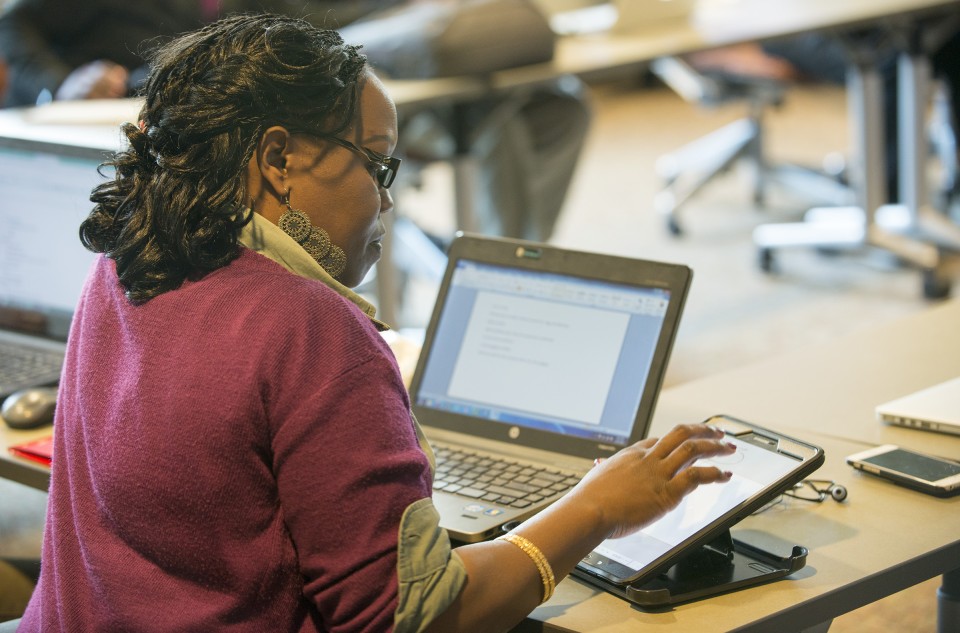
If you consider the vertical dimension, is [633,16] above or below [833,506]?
above

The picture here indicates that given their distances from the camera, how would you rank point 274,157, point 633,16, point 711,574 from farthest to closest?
point 633,16, point 711,574, point 274,157

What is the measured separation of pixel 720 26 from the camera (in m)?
3.64

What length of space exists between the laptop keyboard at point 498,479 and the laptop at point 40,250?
2.21ft

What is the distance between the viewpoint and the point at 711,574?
1.16m

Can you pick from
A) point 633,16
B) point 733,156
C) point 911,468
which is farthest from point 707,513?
point 733,156

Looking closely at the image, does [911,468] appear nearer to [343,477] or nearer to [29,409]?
[343,477]

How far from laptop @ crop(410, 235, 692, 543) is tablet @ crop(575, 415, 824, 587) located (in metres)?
0.15

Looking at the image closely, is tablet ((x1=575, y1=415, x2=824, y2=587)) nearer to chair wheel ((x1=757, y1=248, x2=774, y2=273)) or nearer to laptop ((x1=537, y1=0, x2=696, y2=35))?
laptop ((x1=537, y1=0, x2=696, y2=35))

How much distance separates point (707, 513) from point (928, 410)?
0.47 meters

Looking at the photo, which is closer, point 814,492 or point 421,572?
point 421,572

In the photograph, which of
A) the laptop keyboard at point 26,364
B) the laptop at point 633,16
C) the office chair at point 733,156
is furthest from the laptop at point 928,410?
the office chair at point 733,156

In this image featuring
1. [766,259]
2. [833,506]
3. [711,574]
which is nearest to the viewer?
[711,574]

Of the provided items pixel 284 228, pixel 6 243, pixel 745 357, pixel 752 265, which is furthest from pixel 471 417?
pixel 752 265

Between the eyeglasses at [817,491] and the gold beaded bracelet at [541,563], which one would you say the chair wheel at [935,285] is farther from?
the gold beaded bracelet at [541,563]
